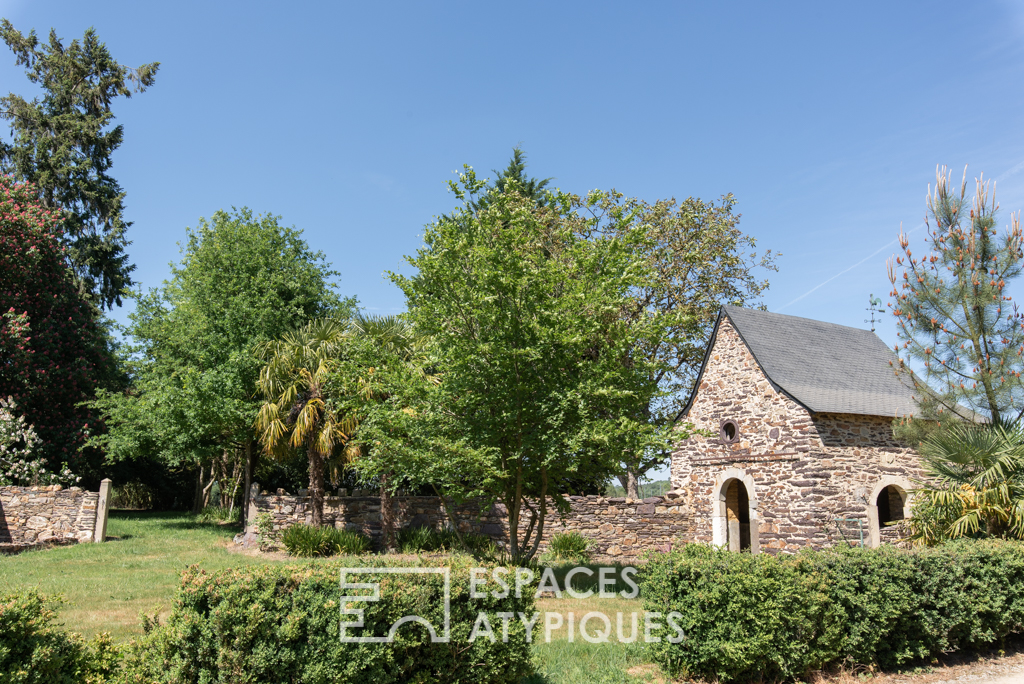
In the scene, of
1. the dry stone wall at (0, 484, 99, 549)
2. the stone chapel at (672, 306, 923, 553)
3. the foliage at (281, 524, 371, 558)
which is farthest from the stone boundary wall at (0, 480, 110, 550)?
the stone chapel at (672, 306, 923, 553)

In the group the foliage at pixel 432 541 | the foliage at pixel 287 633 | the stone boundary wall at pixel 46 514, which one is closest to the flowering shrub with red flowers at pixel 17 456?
the stone boundary wall at pixel 46 514

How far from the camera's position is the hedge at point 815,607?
600cm

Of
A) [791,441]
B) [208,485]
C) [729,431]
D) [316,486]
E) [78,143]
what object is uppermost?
[78,143]

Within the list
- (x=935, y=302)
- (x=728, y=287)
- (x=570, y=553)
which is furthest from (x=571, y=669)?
(x=728, y=287)

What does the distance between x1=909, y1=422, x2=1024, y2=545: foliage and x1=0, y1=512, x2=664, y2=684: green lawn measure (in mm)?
4647

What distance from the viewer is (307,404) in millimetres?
15266

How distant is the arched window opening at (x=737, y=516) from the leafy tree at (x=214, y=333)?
12598 millimetres

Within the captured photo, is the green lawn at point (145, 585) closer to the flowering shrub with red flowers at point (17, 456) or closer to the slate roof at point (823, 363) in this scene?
the flowering shrub with red flowers at point (17, 456)

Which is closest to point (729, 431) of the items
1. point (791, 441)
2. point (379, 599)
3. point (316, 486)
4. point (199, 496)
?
point (791, 441)

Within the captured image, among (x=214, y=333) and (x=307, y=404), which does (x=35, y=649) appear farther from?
(x=214, y=333)

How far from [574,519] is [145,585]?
9.81 metres

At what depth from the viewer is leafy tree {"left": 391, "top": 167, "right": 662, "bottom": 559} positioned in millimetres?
9695

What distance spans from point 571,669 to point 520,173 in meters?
24.6

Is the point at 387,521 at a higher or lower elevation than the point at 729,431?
lower
